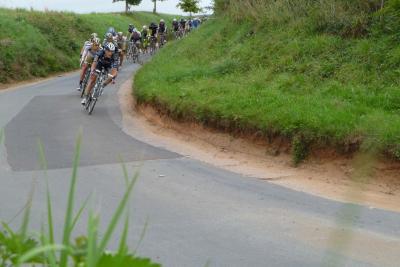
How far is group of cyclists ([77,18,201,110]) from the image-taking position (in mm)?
16203

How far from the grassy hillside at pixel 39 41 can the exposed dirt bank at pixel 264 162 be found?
17.5m

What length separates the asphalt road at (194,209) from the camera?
18.9ft

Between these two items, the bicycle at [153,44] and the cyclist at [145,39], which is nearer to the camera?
the cyclist at [145,39]

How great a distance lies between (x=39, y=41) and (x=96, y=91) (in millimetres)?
20660

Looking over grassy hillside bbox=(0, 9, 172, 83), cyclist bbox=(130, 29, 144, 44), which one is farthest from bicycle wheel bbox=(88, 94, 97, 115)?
cyclist bbox=(130, 29, 144, 44)

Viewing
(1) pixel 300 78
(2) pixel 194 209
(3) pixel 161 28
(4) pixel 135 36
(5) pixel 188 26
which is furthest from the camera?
(5) pixel 188 26

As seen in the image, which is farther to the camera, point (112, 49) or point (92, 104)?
point (92, 104)

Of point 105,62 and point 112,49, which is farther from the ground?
point 112,49

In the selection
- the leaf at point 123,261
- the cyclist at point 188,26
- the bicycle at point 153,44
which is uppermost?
the leaf at point 123,261

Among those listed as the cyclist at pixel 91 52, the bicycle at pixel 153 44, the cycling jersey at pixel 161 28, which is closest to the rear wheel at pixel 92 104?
the cyclist at pixel 91 52

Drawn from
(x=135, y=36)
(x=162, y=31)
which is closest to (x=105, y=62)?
(x=135, y=36)

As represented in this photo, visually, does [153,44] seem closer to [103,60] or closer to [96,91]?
[103,60]

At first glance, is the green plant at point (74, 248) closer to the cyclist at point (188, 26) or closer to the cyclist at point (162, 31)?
the cyclist at point (162, 31)

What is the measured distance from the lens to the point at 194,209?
7.30m
